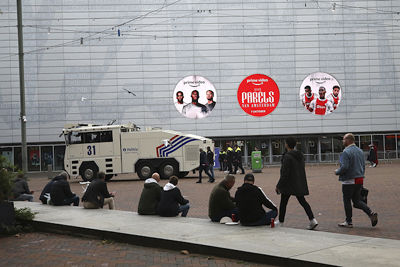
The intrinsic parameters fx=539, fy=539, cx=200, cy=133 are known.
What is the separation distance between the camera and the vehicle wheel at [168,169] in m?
28.4

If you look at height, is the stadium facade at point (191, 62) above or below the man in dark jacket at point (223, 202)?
above

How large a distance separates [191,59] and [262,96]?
7.14 m

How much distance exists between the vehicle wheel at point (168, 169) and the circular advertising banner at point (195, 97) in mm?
19127

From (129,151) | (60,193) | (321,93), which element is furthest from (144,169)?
(321,93)

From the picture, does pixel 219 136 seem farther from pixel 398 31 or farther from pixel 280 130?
pixel 398 31

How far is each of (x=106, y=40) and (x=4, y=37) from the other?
8.87 meters

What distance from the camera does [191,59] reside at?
157 feet

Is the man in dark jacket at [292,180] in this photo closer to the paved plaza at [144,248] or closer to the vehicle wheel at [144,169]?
the paved plaza at [144,248]

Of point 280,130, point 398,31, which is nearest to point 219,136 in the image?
point 280,130

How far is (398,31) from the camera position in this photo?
48438 mm

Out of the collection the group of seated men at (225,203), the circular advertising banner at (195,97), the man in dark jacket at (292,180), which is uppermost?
the circular advertising banner at (195,97)

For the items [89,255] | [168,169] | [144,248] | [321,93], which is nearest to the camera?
[89,255]

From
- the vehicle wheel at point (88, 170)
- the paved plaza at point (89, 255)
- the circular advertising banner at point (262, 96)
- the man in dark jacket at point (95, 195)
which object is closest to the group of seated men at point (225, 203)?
the man in dark jacket at point (95, 195)

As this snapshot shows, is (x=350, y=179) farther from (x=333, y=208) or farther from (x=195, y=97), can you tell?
(x=195, y=97)
